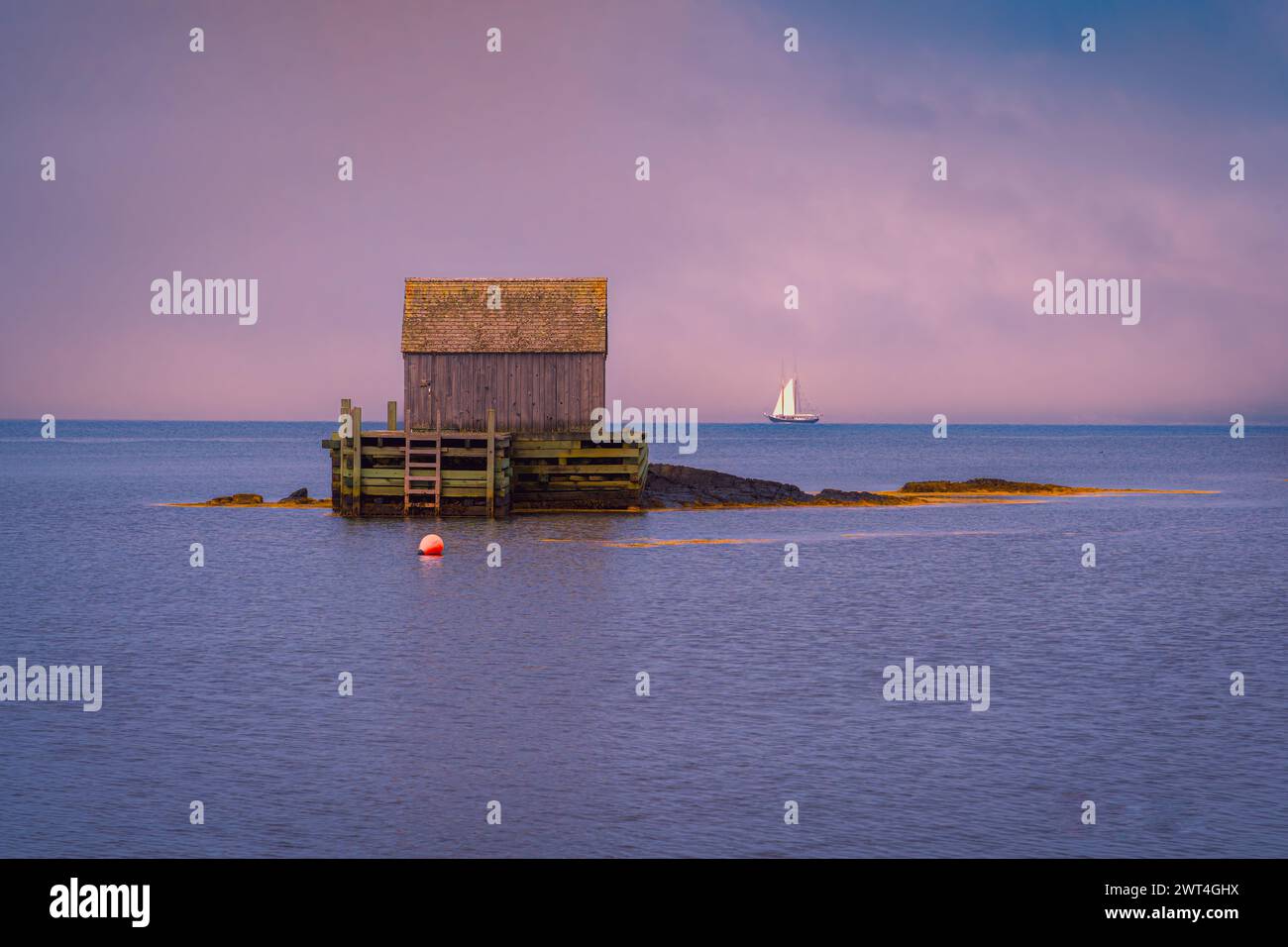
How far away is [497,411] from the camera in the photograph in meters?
48.4

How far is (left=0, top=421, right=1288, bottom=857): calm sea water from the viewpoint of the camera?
13.2 metres

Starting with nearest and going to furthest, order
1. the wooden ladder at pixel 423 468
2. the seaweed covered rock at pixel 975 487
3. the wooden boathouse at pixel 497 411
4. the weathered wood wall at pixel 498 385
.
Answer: the wooden ladder at pixel 423 468 → the wooden boathouse at pixel 497 411 → the weathered wood wall at pixel 498 385 → the seaweed covered rock at pixel 975 487

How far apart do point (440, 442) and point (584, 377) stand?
5581 mm

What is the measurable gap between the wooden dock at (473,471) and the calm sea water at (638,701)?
172 inches

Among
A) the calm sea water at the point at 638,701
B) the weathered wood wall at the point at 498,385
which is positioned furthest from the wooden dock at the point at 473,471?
the calm sea water at the point at 638,701

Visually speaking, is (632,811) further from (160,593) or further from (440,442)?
(440,442)

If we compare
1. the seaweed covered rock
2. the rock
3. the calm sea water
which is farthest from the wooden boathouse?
→ the seaweed covered rock

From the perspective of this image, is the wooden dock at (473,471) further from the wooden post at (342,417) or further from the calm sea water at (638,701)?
the calm sea water at (638,701)

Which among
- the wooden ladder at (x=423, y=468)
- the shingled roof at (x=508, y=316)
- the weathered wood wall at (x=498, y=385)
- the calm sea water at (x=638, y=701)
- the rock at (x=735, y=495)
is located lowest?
the calm sea water at (x=638, y=701)

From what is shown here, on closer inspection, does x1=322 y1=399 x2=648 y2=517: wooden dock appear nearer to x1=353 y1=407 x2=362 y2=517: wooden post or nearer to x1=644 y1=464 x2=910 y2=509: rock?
x1=353 y1=407 x2=362 y2=517: wooden post

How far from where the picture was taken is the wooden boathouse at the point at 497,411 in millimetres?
46844

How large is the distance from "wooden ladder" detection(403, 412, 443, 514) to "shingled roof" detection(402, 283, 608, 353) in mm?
3704
